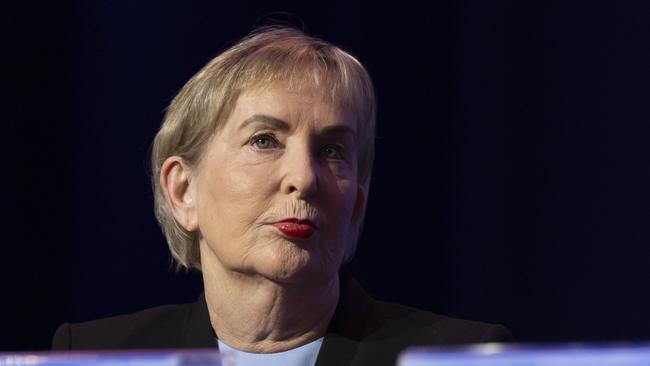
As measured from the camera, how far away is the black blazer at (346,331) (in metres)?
1.81

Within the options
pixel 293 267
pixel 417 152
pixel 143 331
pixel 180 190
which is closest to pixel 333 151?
pixel 293 267

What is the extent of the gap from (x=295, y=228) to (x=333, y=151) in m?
0.17

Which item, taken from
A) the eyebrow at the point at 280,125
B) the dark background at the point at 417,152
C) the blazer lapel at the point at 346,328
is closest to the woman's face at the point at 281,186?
the eyebrow at the point at 280,125

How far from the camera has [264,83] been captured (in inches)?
71.2

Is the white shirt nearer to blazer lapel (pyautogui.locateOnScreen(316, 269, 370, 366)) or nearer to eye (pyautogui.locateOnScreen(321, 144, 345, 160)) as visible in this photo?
blazer lapel (pyautogui.locateOnScreen(316, 269, 370, 366))

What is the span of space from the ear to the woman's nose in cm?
26

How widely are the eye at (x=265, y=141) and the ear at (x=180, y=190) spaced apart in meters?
0.20

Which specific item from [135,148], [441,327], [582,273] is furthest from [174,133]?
[582,273]

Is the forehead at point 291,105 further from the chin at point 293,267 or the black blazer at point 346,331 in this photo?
the black blazer at point 346,331

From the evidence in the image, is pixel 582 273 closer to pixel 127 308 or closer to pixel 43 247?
pixel 127 308

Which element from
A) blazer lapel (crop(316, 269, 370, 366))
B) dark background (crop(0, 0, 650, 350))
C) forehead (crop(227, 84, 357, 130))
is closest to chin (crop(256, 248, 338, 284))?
blazer lapel (crop(316, 269, 370, 366))

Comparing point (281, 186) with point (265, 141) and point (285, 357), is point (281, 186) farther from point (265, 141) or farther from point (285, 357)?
point (285, 357)

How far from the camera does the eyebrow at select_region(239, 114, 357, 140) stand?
177 cm

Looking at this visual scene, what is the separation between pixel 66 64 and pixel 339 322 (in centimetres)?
137
